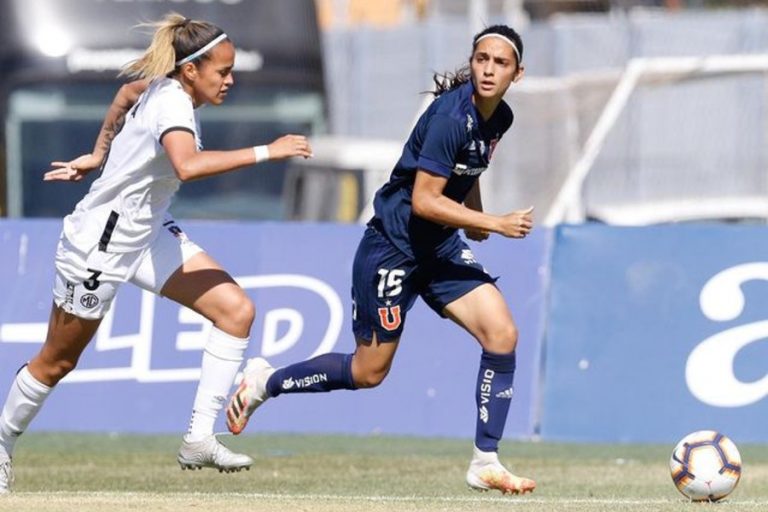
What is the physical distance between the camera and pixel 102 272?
8891 millimetres

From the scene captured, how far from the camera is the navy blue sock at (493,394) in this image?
9016mm

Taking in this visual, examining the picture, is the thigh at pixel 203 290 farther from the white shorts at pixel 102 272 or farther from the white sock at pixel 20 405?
the white sock at pixel 20 405

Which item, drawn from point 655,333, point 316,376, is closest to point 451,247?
point 316,376

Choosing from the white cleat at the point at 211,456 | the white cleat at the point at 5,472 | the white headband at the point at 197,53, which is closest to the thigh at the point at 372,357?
the white cleat at the point at 211,456

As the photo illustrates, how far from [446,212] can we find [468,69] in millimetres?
942

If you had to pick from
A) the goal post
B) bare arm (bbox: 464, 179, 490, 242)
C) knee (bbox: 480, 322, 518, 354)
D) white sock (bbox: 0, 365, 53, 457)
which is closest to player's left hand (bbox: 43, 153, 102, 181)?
white sock (bbox: 0, 365, 53, 457)

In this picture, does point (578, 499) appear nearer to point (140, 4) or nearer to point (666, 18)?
point (140, 4)

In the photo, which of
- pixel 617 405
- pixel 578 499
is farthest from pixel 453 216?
pixel 617 405

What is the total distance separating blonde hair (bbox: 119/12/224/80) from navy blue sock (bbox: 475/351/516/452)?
→ 2.05m

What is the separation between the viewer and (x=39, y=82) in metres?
17.5

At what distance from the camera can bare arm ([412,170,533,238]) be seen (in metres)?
8.43

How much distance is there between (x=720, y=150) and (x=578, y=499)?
1540 centimetres

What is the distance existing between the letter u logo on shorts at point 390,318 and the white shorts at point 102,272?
3.31 feet

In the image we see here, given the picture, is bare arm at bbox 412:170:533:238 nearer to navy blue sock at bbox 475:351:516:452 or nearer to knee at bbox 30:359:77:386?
navy blue sock at bbox 475:351:516:452
